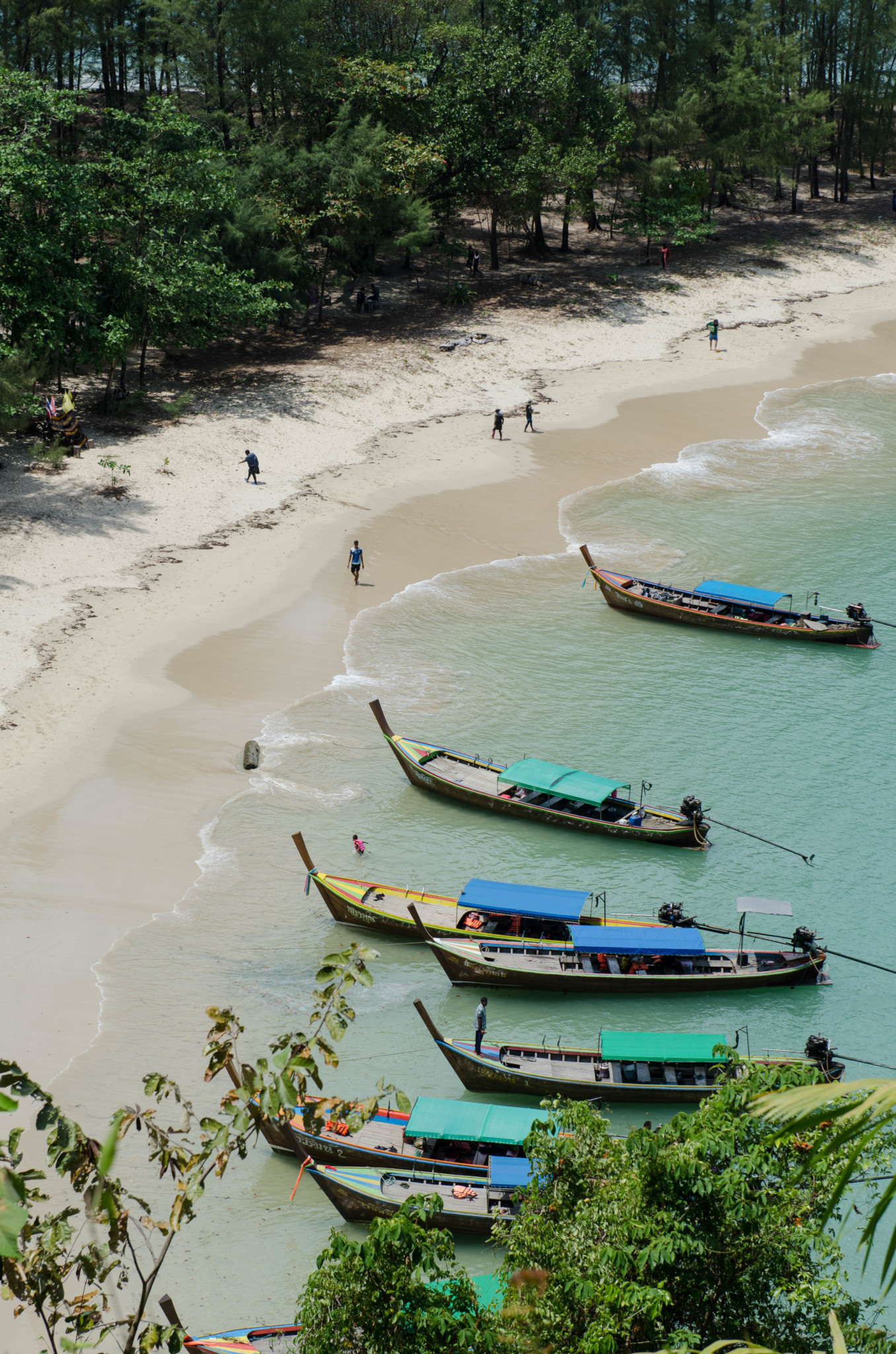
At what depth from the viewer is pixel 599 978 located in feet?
68.0

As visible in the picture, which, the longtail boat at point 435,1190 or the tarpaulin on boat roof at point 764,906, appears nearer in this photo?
the longtail boat at point 435,1190

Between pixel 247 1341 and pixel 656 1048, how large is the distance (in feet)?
25.8

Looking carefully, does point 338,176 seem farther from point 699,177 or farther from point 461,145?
point 699,177

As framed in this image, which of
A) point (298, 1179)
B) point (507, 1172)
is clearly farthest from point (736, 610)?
point (298, 1179)

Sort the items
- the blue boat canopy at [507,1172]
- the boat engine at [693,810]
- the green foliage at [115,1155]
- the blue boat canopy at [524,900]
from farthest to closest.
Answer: the boat engine at [693,810] → the blue boat canopy at [524,900] → the blue boat canopy at [507,1172] → the green foliage at [115,1155]

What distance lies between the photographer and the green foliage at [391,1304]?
27.8 ft

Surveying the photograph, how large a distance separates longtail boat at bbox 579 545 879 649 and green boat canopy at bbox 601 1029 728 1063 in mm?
17358

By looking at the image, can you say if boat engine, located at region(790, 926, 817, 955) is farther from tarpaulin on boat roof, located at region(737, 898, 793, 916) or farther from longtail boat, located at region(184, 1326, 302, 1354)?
longtail boat, located at region(184, 1326, 302, 1354)

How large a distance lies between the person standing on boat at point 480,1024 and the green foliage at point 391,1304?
927 cm

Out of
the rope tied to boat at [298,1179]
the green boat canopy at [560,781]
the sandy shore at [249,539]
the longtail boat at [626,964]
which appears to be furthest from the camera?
the green boat canopy at [560,781]

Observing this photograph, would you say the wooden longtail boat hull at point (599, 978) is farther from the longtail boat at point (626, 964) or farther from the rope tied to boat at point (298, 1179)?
the rope tied to boat at point (298, 1179)

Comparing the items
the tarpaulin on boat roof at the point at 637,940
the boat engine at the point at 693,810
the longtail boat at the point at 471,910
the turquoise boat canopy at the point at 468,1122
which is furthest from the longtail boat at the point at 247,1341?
A: the boat engine at the point at 693,810

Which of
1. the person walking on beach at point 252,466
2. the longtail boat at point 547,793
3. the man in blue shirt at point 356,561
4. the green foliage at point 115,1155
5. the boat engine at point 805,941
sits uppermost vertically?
the person walking on beach at point 252,466

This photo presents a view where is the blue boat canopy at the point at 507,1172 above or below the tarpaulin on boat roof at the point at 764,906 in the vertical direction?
below
